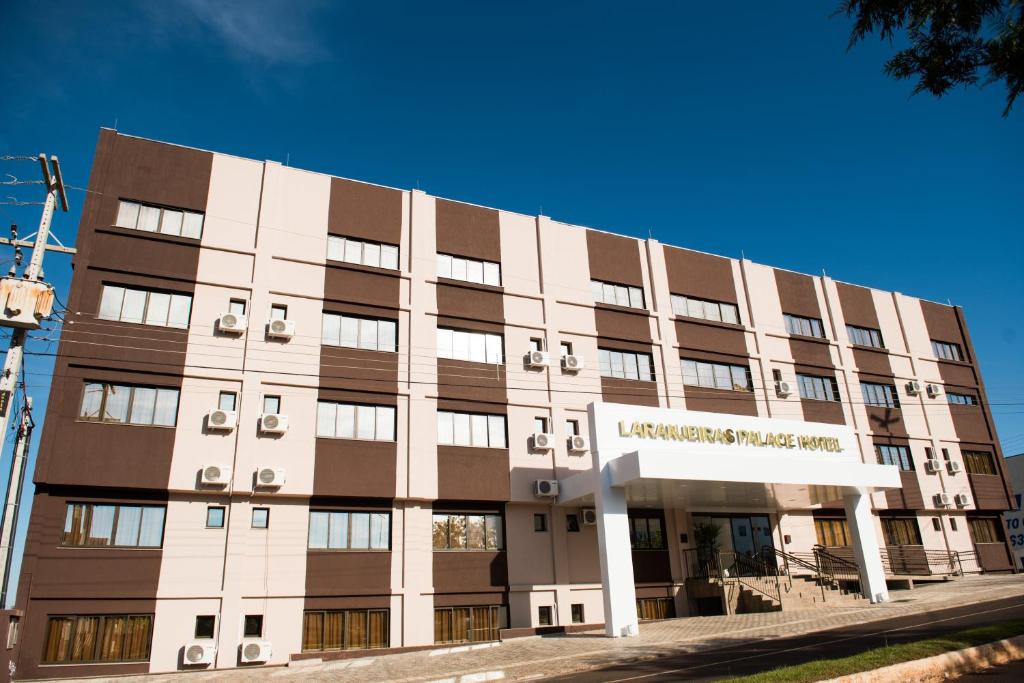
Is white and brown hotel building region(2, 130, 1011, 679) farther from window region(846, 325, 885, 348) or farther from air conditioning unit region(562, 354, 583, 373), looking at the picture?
window region(846, 325, 885, 348)

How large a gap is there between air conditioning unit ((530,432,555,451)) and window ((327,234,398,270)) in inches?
323

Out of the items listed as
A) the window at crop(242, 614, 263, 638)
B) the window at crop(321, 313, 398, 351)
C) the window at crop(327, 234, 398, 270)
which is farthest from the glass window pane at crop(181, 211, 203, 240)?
the window at crop(242, 614, 263, 638)

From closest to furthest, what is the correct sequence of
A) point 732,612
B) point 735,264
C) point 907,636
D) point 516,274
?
1. point 907,636
2. point 732,612
3. point 516,274
4. point 735,264

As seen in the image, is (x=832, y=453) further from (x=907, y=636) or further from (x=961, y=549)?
(x=961, y=549)

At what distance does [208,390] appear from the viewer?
22.0 metres

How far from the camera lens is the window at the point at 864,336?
3722 cm

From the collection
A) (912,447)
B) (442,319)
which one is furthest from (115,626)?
(912,447)

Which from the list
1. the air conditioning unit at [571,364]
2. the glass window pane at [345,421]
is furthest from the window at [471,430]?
the air conditioning unit at [571,364]

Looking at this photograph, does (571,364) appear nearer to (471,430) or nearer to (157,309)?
(471,430)

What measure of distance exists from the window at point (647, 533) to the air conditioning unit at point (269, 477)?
13179 millimetres

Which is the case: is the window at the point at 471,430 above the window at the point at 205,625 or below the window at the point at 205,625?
above

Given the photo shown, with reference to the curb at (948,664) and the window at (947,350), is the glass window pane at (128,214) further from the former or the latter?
the window at (947,350)

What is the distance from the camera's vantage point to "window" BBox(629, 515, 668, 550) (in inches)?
1067

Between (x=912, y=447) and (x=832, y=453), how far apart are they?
1200cm
